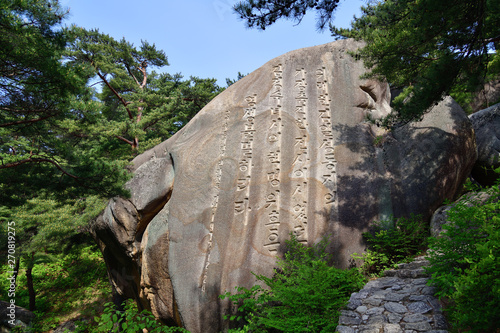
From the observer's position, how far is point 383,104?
24.4 feet

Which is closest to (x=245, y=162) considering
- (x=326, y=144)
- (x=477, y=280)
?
(x=326, y=144)

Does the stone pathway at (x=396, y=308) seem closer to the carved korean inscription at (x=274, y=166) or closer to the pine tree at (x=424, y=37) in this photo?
the carved korean inscription at (x=274, y=166)

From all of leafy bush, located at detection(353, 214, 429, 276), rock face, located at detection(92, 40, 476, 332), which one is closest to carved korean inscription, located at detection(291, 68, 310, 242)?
rock face, located at detection(92, 40, 476, 332)

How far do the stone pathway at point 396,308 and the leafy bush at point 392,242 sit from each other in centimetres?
73

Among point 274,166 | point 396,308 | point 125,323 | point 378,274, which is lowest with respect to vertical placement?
point 125,323

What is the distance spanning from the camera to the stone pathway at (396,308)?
3.19 m

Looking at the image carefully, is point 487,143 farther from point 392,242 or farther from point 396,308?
point 396,308

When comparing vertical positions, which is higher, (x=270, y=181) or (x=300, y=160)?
(x=300, y=160)

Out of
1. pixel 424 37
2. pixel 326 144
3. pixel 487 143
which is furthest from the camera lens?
pixel 487 143

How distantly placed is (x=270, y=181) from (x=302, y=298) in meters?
2.49

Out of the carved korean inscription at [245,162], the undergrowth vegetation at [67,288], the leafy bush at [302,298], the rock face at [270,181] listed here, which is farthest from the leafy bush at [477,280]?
the undergrowth vegetation at [67,288]

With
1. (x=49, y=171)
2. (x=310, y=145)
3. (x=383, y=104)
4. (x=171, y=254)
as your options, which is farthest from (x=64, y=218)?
(x=383, y=104)

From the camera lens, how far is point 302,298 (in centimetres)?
394

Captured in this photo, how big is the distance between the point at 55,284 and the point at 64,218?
662 centimetres
